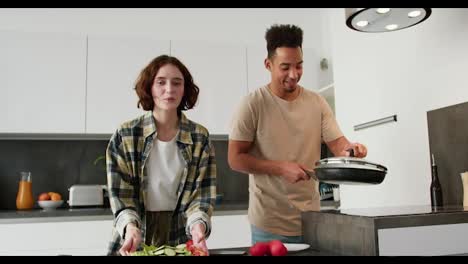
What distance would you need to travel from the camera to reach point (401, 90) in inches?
66.8

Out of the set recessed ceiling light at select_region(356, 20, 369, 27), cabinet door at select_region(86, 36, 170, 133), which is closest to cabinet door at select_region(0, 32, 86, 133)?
cabinet door at select_region(86, 36, 170, 133)

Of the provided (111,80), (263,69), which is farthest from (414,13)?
(111,80)

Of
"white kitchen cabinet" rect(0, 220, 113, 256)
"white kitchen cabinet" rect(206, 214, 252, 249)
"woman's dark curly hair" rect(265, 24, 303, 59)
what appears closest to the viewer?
"woman's dark curly hair" rect(265, 24, 303, 59)

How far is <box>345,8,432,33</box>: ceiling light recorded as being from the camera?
1225 millimetres

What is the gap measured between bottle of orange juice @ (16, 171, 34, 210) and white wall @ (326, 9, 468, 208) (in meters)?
1.56

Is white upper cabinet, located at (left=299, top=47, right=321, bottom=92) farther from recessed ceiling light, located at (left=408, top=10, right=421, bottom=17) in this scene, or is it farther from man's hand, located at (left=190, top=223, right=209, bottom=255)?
man's hand, located at (left=190, top=223, right=209, bottom=255)

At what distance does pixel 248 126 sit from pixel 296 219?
0.31 m

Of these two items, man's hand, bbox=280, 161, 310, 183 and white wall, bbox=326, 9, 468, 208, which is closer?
man's hand, bbox=280, 161, 310, 183

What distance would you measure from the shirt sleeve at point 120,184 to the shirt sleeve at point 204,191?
5.5 inches

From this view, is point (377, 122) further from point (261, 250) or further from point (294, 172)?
point (261, 250)

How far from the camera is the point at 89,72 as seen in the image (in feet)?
7.75

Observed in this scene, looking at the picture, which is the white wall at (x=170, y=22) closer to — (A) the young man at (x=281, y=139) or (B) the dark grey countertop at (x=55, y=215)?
(B) the dark grey countertop at (x=55, y=215)
